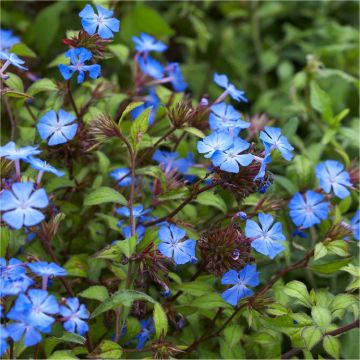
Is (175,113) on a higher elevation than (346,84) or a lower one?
lower

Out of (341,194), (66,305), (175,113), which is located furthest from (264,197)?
(66,305)

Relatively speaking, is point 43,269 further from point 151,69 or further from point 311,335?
point 151,69

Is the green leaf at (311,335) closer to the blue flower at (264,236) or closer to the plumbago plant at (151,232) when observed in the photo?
the plumbago plant at (151,232)

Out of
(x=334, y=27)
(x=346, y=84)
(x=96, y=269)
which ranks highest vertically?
(x=334, y=27)

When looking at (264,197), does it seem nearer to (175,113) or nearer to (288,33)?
(175,113)

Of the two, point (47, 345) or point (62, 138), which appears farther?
point (62, 138)

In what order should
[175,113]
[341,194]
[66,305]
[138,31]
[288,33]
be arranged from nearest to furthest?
[66,305] → [175,113] → [341,194] → [138,31] → [288,33]

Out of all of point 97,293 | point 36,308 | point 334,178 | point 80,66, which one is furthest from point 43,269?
point 334,178
